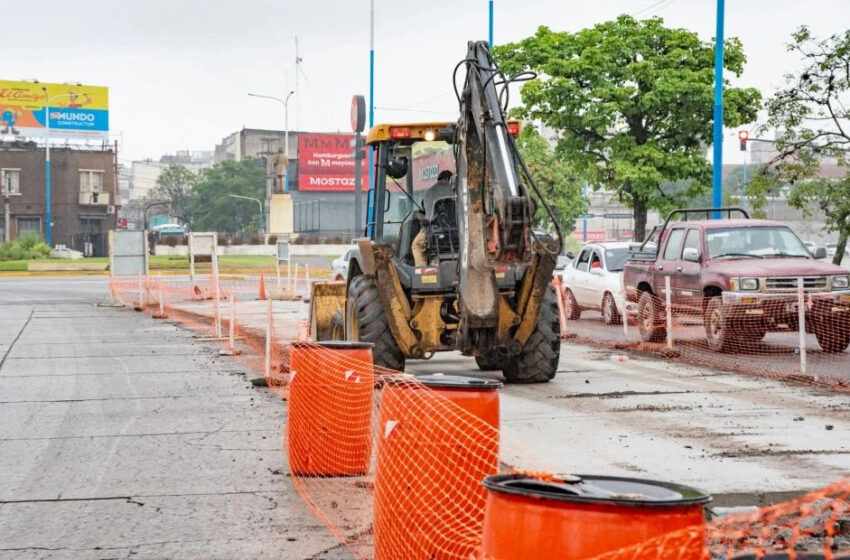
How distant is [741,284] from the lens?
59.3ft

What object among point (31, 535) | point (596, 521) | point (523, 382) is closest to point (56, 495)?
point (31, 535)

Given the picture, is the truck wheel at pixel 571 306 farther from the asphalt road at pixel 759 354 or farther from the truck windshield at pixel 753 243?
the truck windshield at pixel 753 243

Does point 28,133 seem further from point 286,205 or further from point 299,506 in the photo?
point 299,506

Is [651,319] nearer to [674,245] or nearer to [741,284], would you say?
[674,245]

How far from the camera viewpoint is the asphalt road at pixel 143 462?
7.26 m

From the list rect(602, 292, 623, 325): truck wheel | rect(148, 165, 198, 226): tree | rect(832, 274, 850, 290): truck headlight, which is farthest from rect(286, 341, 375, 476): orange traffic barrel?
rect(148, 165, 198, 226): tree

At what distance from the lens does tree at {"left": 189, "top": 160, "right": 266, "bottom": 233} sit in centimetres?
12431

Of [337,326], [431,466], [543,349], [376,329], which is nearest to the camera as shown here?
[431,466]

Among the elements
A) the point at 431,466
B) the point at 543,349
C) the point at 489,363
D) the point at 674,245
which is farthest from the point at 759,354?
the point at 431,466

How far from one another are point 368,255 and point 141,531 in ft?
22.5

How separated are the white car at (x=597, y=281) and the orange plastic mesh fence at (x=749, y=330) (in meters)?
3.52

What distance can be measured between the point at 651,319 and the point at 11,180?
267 ft

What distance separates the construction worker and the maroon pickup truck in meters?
5.46

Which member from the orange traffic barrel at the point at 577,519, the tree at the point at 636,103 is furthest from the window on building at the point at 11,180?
the orange traffic barrel at the point at 577,519
